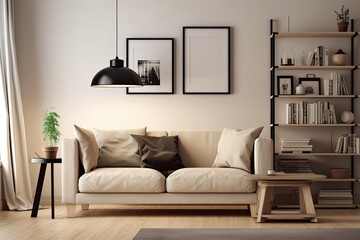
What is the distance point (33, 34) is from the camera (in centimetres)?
698

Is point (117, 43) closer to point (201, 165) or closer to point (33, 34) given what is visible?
point (33, 34)

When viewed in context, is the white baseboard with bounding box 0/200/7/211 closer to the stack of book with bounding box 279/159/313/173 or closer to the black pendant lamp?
the black pendant lamp

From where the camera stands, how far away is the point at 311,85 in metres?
6.83

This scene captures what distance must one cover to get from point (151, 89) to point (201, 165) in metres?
1.04

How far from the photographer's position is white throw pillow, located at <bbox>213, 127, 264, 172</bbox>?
5910mm

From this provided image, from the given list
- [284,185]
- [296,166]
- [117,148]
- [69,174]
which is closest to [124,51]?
[117,148]

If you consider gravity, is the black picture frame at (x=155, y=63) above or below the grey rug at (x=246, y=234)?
above

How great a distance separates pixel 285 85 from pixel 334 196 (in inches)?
51.1

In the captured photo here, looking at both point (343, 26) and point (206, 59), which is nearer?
point (343, 26)

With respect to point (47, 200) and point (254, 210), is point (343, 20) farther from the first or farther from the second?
point (47, 200)

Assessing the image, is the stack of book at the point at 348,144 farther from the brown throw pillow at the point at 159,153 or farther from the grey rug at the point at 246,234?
the grey rug at the point at 246,234

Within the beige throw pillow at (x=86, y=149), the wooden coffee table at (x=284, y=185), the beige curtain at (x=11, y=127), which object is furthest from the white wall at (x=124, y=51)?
the wooden coffee table at (x=284, y=185)

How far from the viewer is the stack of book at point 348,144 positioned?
6.63 meters

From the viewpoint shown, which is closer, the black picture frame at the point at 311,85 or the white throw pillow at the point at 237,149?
the white throw pillow at the point at 237,149
